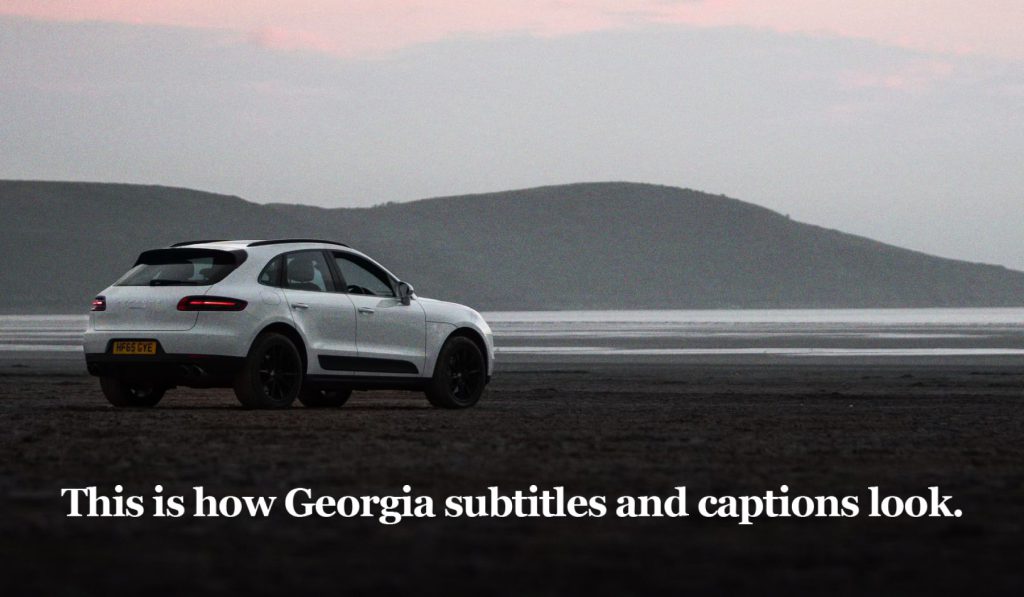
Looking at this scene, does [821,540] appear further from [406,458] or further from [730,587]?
[406,458]

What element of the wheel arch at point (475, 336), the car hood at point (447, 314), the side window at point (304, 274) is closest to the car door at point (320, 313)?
the side window at point (304, 274)

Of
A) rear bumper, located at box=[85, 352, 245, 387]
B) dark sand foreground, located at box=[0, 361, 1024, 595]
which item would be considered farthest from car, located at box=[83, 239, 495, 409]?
dark sand foreground, located at box=[0, 361, 1024, 595]

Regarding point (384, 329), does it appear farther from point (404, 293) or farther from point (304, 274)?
point (304, 274)

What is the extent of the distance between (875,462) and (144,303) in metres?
7.66

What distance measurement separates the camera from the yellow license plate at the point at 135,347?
634 inches

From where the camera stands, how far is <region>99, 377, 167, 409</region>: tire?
1700 cm

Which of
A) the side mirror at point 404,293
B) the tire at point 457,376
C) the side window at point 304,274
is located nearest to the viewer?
the side window at point 304,274

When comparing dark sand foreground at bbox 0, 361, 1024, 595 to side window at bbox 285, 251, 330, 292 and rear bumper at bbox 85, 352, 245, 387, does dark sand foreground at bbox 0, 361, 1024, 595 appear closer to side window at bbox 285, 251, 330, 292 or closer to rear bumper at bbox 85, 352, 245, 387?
rear bumper at bbox 85, 352, 245, 387

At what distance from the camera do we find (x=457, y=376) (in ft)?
58.8

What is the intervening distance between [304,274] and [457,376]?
6.30ft

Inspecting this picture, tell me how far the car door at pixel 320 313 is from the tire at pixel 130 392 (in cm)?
163

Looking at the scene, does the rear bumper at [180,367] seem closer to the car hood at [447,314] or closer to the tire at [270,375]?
the tire at [270,375]

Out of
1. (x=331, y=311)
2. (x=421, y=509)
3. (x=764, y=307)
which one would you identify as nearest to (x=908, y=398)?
(x=331, y=311)

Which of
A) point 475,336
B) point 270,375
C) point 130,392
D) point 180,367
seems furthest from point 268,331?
point 475,336
